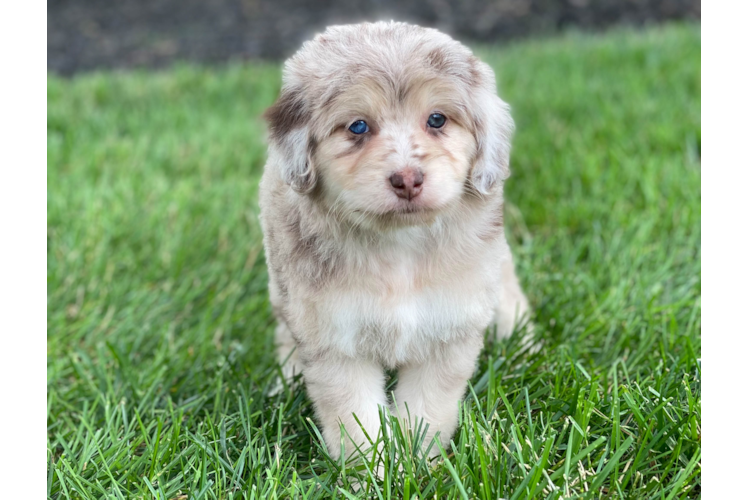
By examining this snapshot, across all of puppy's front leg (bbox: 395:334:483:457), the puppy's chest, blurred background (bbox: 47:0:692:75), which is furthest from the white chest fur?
blurred background (bbox: 47:0:692:75)

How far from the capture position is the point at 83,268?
4.38 metres

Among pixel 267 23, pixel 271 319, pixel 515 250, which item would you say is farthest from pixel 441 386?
pixel 267 23

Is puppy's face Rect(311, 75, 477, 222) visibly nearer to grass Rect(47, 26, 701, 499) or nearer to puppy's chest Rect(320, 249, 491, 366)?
puppy's chest Rect(320, 249, 491, 366)

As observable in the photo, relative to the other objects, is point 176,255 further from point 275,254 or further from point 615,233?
point 615,233

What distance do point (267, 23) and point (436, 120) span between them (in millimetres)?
8129

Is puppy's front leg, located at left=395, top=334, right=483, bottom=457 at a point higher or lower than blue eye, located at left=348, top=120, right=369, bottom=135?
lower

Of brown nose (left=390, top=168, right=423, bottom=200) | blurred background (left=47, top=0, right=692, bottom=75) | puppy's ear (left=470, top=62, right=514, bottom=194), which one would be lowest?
brown nose (left=390, top=168, right=423, bottom=200)

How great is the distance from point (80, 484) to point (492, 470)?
1372 millimetres

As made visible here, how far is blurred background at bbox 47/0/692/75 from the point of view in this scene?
30.6 feet

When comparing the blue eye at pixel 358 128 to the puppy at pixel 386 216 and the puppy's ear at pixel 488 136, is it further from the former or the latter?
the puppy's ear at pixel 488 136

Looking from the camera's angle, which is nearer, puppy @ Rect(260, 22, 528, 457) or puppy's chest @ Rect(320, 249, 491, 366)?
puppy @ Rect(260, 22, 528, 457)

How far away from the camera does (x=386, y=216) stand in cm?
224

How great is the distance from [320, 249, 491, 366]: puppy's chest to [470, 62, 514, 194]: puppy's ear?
0.29 m

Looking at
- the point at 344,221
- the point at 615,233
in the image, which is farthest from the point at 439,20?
the point at 344,221
